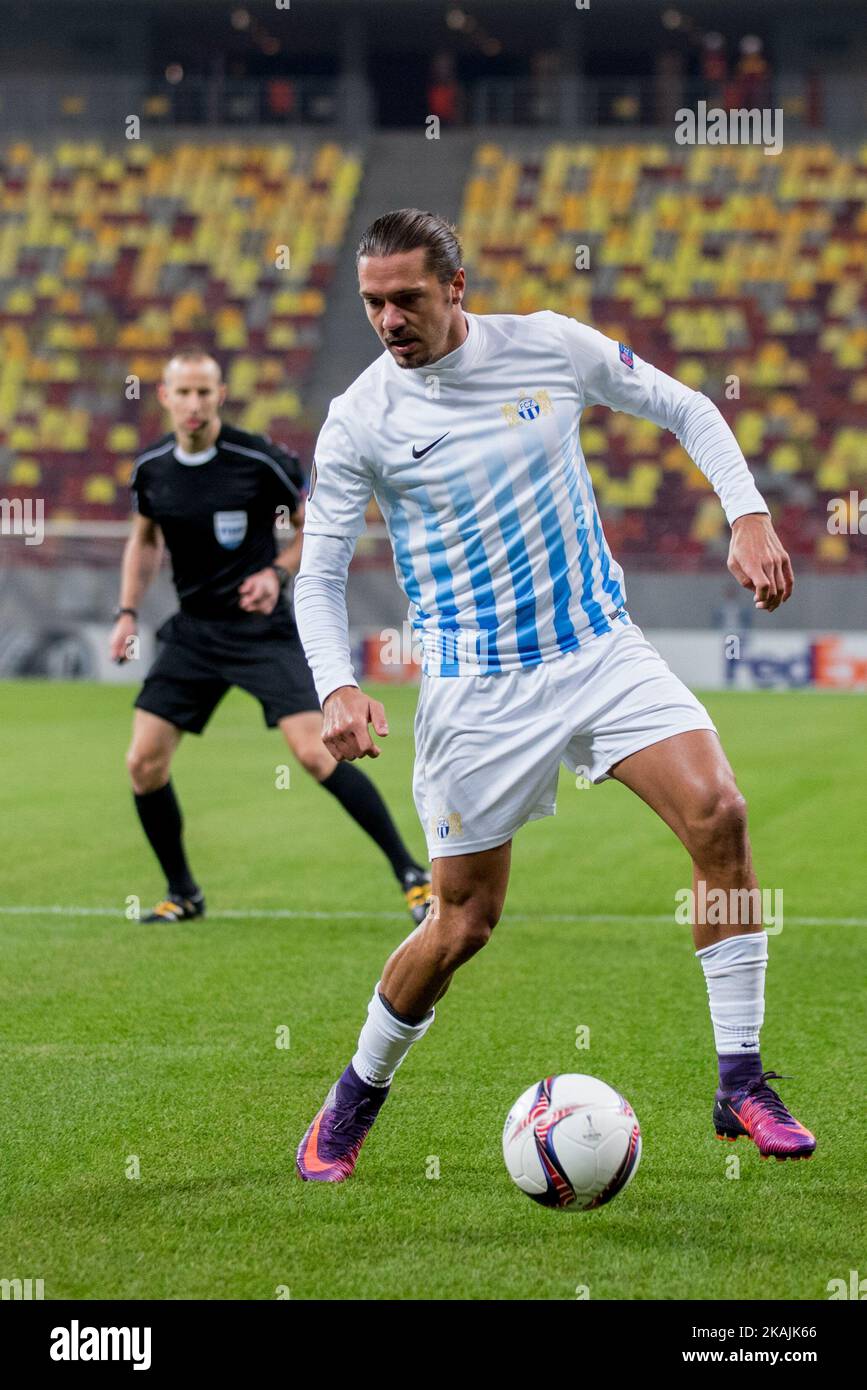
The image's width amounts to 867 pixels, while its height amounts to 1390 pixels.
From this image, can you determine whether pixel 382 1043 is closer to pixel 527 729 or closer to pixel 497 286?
pixel 527 729

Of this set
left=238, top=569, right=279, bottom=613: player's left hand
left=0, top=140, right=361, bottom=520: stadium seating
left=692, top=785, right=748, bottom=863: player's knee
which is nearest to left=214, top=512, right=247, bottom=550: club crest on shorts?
left=238, top=569, right=279, bottom=613: player's left hand

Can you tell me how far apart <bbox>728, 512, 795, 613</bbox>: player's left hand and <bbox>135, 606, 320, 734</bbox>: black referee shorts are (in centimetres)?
340

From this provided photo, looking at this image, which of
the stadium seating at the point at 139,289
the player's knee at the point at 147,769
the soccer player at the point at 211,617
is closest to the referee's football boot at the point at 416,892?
the soccer player at the point at 211,617

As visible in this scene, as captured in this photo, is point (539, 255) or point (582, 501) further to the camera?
point (539, 255)

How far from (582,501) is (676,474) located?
20.5 meters

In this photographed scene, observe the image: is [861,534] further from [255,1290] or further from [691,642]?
[255,1290]

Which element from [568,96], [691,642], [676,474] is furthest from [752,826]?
[568,96]

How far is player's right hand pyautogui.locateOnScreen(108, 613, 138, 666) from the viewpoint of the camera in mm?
6840

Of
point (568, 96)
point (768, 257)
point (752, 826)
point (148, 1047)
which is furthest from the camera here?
point (568, 96)

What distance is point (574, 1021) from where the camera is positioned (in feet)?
17.1

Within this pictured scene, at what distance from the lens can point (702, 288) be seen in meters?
25.7

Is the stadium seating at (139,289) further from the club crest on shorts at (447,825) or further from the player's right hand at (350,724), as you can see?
the player's right hand at (350,724)

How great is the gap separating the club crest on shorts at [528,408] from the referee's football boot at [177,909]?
3.73 m

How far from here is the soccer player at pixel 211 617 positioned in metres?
6.74
